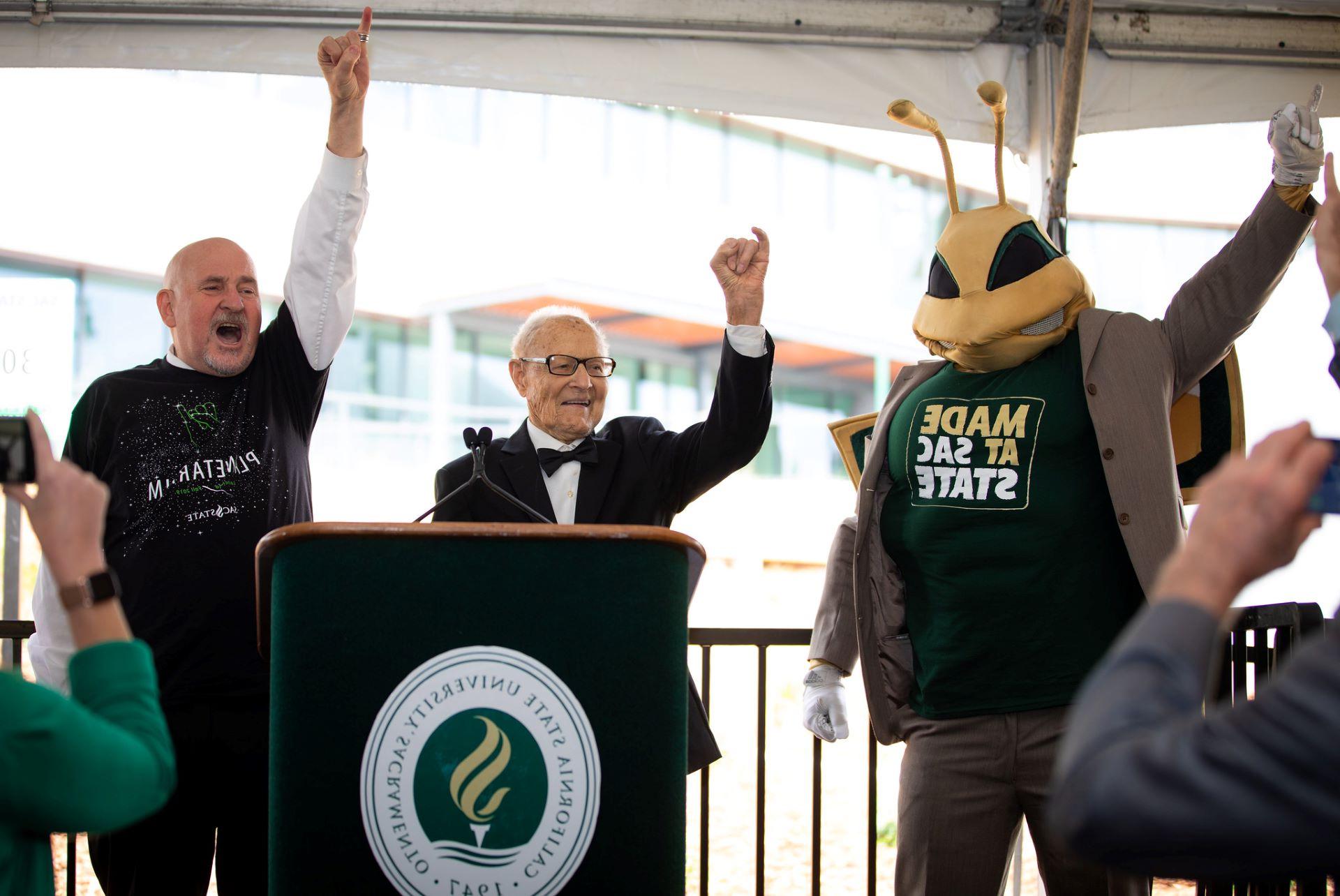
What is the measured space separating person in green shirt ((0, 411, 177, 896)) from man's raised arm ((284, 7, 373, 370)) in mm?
1202

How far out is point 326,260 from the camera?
91.3 inches

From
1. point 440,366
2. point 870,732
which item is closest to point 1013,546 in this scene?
point 870,732

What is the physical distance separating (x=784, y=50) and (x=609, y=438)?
1249mm

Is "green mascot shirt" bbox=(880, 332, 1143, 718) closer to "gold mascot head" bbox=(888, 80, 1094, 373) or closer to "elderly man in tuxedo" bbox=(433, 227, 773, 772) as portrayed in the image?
"gold mascot head" bbox=(888, 80, 1094, 373)

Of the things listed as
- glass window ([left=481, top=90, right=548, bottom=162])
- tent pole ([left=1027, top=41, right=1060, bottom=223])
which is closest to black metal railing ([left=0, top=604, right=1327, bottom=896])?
tent pole ([left=1027, top=41, right=1060, bottom=223])

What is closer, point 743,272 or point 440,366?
point 743,272

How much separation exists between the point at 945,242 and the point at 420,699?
1.47 meters

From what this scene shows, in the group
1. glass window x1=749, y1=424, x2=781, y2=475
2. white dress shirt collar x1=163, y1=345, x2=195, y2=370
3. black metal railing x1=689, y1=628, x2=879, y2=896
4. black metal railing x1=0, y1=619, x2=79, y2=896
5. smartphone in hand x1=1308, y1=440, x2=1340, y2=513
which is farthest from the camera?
glass window x1=749, y1=424, x2=781, y2=475

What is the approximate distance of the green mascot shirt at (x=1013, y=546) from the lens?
2029mm

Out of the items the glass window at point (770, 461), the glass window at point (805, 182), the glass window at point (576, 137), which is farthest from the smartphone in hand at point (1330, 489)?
the glass window at point (805, 182)

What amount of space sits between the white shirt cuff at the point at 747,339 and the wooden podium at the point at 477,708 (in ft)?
2.88

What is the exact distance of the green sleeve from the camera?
102 centimetres

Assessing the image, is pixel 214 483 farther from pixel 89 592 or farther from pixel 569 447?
pixel 89 592

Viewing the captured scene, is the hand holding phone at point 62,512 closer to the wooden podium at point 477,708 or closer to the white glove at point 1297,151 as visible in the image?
the wooden podium at point 477,708
